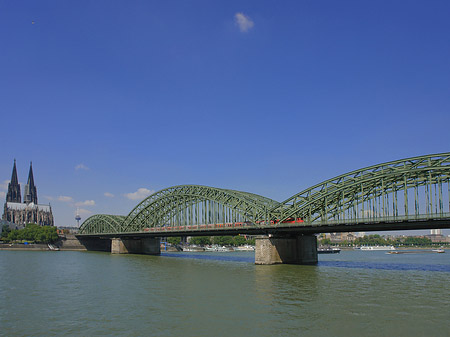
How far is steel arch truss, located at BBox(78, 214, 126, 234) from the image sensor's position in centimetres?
14845

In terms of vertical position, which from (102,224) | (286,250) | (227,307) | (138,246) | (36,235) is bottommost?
(138,246)

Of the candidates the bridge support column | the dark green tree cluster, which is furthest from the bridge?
the dark green tree cluster

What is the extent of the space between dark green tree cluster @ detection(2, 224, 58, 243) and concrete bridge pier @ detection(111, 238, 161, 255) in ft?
167

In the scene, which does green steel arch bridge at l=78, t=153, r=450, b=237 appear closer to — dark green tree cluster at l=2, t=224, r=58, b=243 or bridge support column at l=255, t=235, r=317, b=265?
bridge support column at l=255, t=235, r=317, b=265

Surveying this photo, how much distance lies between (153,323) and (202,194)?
263ft

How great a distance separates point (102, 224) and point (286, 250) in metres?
99.5

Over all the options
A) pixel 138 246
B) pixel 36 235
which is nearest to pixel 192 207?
pixel 138 246

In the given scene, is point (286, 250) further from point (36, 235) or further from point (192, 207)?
point (36, 235)

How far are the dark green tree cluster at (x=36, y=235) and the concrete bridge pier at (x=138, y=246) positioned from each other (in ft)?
167

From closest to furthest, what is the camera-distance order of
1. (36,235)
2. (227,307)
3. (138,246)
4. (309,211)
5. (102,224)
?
(227,307), (309,211), (138,246), (102,224), (36,235)

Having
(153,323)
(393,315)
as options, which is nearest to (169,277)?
(153,323)

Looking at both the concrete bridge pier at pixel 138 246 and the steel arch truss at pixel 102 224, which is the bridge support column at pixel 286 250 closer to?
the concrete bridge pier at pixel 138 246

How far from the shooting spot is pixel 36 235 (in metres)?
175

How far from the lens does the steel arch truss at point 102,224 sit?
487ft
